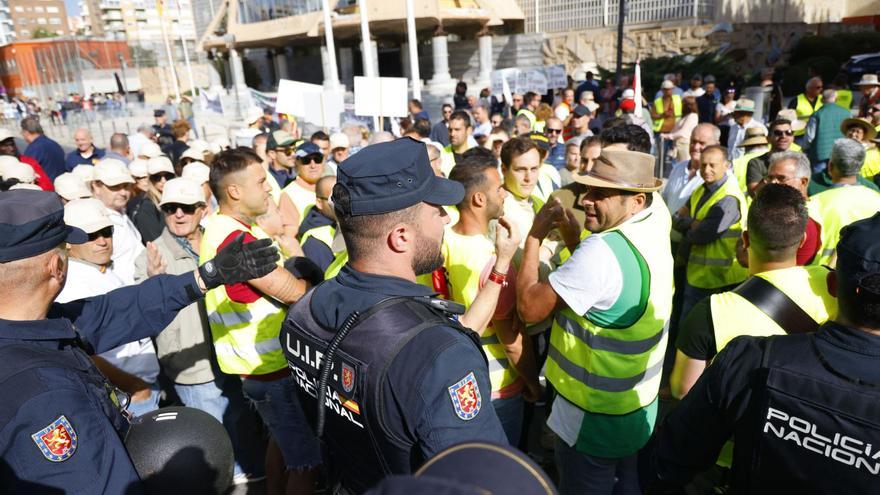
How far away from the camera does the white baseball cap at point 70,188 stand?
15.4 ft

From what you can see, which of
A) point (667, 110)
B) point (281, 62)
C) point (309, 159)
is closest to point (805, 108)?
point (667, 110)

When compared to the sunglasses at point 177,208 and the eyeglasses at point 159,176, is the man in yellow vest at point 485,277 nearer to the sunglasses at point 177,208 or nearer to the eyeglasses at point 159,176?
the sunglasses at point 177,208

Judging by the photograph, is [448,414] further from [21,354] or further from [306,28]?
[306,28]

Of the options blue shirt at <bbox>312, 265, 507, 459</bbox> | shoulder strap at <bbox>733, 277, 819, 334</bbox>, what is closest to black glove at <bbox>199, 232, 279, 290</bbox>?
blue shirt at <bbox>312, 265, 507, 459</bbox>

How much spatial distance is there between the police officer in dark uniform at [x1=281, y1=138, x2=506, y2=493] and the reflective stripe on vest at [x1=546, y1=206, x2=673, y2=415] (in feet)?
3.04

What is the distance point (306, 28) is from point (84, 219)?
1179 inches

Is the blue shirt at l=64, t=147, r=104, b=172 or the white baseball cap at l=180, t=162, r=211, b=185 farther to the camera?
the blue shirt at l=64, t=147, r=104, b=172

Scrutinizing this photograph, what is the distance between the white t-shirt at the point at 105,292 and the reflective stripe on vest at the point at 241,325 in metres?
0.54

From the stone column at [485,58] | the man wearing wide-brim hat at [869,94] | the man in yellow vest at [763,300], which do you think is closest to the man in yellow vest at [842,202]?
the man in yellow vest at [763,300]

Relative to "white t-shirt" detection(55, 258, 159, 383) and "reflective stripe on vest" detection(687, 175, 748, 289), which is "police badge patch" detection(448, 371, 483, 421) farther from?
"reflective stripe on vest" detection(687, 175, 748, 289)

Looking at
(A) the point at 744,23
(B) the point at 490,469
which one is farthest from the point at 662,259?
(A) the point at 744,23

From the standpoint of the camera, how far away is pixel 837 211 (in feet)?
12.4

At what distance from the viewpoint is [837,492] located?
148cm

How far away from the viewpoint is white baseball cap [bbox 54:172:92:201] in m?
4.69
